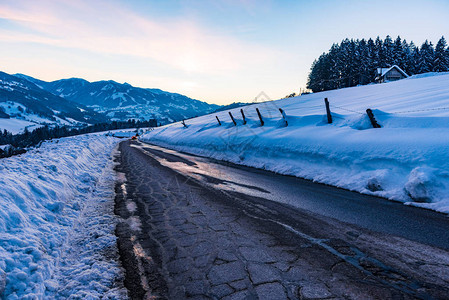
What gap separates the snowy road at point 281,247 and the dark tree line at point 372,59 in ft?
169

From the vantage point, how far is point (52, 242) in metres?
3.47

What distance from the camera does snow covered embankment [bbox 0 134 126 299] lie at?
8.26 ft

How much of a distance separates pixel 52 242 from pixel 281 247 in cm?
352

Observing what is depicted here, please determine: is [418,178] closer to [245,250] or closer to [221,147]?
[245,250]

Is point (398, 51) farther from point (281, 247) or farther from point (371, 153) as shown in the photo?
point (281, 247)

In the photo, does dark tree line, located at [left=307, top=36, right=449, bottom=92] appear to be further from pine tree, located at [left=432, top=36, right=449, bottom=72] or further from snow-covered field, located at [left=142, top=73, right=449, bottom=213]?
snow-covered field, located at [left=142, top=73, right=449, bottom=213]

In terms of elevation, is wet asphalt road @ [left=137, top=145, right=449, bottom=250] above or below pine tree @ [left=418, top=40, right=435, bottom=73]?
below

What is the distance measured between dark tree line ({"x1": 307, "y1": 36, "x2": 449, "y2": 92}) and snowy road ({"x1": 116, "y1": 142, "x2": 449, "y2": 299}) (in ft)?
169

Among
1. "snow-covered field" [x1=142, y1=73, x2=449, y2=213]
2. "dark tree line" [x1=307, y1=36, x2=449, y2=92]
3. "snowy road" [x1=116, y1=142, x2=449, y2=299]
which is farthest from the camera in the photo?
"dark tree line" [x1=307, y1=36, x2=449, y2=92]

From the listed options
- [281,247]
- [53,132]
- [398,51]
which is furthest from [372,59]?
[53,132]

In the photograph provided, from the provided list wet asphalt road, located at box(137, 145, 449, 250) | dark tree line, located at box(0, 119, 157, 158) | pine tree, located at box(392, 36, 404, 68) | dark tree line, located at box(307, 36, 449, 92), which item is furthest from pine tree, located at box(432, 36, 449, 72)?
dark tree line, located at box(0, 119, 157, 158)

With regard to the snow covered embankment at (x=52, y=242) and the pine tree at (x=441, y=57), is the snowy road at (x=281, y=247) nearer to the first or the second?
the snow covered embankment at (x=52, y=242)

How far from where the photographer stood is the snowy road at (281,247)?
247 centimetres

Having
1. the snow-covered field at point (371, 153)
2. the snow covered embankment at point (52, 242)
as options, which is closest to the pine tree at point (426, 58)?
the snow-covered field at point (371, 153)
